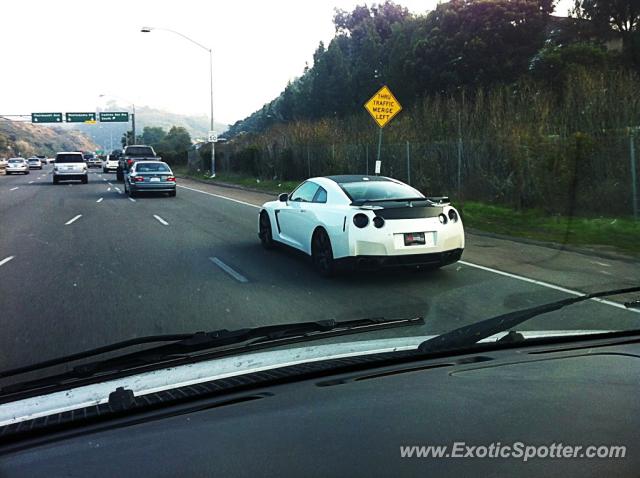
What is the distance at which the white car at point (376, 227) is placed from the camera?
8.48m

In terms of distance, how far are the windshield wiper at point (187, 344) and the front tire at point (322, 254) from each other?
426 cm

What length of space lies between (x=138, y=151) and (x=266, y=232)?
104 ft

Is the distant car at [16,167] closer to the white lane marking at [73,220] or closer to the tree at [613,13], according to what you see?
the white lane marking at [73,220]

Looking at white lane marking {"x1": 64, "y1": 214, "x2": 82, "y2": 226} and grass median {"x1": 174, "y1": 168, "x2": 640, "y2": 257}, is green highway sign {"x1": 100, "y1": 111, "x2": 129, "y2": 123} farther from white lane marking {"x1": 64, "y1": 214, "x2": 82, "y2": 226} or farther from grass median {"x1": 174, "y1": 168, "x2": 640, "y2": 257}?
grass median {"x1": 174, "y1": 168, "x2": 640, "y2": 257}

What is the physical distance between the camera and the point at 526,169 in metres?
18.2

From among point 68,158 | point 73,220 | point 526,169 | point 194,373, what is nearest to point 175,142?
point 68,158

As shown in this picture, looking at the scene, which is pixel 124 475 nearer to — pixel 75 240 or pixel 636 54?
pixel 75 240

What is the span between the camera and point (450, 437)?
2.21m

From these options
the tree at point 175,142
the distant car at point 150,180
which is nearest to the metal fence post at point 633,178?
the distant car at point 150,180

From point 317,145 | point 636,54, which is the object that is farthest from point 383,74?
point 317,145

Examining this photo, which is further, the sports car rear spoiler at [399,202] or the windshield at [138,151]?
the windshield at [138,151]

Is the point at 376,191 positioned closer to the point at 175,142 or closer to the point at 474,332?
the point at 474,332

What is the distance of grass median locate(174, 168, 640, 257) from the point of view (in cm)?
1266

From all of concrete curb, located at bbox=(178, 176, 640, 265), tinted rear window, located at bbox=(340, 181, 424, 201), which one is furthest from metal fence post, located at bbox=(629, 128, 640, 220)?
tinted rear window, located at bbox=(340, 181, 424, 201)
